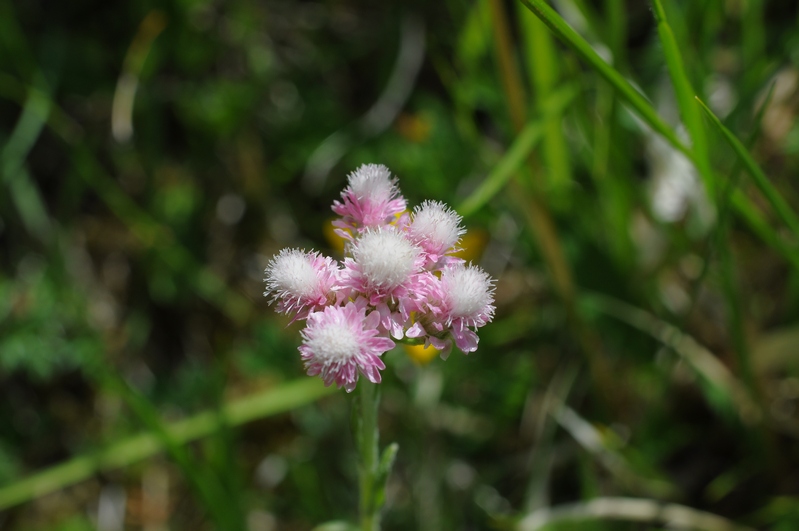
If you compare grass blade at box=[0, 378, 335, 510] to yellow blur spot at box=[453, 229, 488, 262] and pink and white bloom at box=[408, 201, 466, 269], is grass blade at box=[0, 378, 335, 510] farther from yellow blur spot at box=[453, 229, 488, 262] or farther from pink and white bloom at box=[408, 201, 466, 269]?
pink and white bloom at box=[408, 201, 466, 269]

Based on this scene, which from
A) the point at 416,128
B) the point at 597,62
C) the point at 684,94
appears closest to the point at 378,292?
the point at 597,62

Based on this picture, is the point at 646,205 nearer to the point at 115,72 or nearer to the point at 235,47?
the point at 235,47

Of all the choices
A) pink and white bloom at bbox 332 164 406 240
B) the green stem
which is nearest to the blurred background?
the green stem

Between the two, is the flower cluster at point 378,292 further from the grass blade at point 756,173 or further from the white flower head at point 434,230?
the grass blade at point 756,173

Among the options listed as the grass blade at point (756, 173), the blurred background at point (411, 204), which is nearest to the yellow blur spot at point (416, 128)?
the blurred background at point (411, 204)

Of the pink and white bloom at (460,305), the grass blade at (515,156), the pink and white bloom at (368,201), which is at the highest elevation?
the grass blade at (515,156)

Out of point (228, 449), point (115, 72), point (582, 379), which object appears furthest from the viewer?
point (115, 72)

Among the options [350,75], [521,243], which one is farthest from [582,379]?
[350,75]
